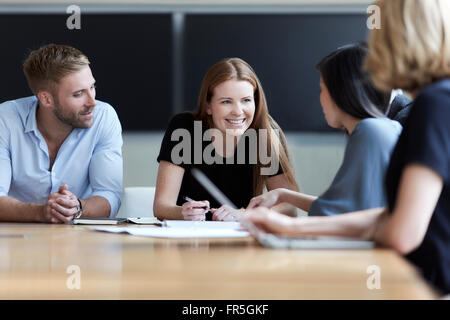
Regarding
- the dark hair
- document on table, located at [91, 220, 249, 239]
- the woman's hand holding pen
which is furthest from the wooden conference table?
the woman's hand holding pen

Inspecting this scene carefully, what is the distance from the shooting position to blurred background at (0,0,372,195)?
14.2 feet

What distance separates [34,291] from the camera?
2.82ft

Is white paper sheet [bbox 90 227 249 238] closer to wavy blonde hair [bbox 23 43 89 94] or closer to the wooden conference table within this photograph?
the wooden conference table

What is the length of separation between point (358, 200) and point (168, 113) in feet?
9.68

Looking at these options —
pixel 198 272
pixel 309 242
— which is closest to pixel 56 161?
pixel 309 242

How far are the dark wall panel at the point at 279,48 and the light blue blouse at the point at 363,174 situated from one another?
109 inches

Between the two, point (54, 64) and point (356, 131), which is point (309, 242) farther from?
point (54, 64)

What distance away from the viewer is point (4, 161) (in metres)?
2.61

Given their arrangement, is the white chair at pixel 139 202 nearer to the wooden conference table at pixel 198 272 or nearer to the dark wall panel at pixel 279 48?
the wooden conference table at pixel 198 272

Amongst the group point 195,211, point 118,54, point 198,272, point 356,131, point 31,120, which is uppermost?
point 118,54

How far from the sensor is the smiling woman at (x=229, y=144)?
2.64 metres

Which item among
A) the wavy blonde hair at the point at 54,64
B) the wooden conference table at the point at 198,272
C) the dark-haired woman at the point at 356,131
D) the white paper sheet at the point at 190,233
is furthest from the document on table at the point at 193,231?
the wavy blonde hair at the point at 54,64

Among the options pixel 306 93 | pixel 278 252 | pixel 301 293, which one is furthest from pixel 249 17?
pixel 301 293

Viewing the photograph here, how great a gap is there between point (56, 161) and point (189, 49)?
1.93m
